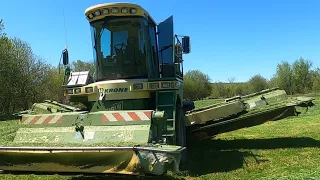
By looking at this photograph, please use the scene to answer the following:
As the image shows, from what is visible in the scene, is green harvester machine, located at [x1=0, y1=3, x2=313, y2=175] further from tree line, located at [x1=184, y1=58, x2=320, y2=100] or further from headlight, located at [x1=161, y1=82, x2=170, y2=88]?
tree line, located at [x1=184, y1=58, x2=320, y2=100]

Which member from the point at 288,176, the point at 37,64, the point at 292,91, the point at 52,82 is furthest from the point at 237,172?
the point at 292,91

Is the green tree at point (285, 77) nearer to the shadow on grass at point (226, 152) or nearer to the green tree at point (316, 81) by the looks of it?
the green tree at point (316, 81)

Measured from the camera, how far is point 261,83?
87.4 m

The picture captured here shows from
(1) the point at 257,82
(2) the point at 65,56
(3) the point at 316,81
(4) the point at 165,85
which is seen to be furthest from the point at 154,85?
A: (1) the point at 257,82

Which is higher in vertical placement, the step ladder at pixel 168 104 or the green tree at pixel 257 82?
the green tree at pixel 257 82

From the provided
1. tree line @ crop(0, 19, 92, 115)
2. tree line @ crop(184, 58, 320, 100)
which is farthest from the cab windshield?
tree line @ crop(184, 58, 320, 100)

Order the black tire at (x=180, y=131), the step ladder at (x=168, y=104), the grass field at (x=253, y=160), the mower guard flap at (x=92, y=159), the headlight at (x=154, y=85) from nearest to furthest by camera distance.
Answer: the mower guard flap at (x=92, y=159)
the grass field at (x=253, y=160)
the step ladder at (x=168, y=104)
the headlight at (x=154, y=85)
the black tire at (x=180, y=131)

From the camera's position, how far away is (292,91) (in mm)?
80312

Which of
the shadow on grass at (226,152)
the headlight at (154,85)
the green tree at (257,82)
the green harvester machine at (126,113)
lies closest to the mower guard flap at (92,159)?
the green harvester machine at (126,113)

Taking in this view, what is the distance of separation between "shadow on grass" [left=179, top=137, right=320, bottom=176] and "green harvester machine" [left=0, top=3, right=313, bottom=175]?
0.41 m

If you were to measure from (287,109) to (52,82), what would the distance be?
1508 inches

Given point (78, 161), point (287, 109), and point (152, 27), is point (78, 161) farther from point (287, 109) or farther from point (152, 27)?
point (287, 109)

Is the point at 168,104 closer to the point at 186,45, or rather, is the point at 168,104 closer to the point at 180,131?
the point at 180,131

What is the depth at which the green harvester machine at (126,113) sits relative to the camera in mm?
5208
